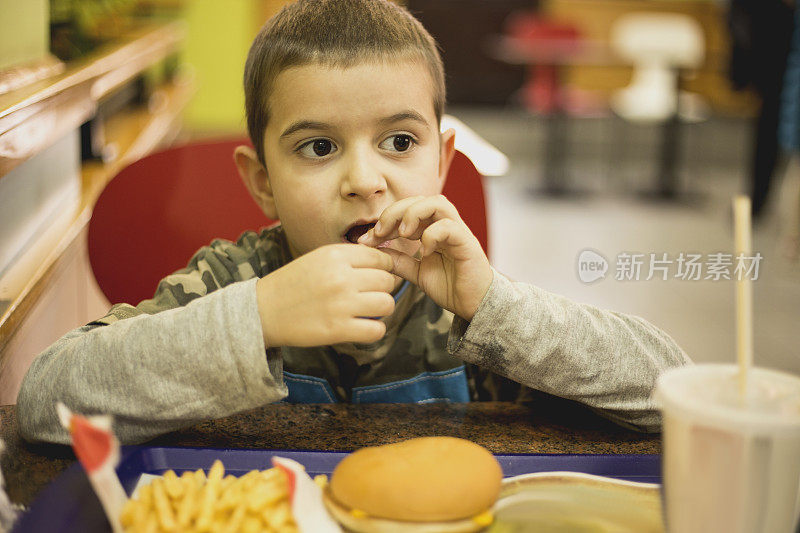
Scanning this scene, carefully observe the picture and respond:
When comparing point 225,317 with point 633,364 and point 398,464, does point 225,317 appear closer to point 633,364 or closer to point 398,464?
point 398,464

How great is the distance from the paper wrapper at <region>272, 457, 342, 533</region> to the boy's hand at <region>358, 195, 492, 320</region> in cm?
28

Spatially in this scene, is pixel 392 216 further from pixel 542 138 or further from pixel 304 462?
pixel 542 138

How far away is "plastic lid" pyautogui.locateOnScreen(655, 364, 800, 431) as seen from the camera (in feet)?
1.56

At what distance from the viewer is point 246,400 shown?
725mm

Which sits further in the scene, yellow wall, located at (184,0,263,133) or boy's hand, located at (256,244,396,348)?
yellow wall, located at (184,0,263,133)

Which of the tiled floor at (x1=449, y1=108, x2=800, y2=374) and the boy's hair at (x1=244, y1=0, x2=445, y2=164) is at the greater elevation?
the boy's hair at (x1=244, y1=0, x2=445, y2=164)

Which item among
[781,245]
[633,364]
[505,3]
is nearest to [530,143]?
[505,3]

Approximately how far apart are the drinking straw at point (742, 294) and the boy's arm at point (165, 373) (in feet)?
1.25

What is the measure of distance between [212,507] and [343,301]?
0.21 m

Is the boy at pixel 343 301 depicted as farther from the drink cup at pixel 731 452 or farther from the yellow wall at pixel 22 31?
the yellow wall at pixel 22 31

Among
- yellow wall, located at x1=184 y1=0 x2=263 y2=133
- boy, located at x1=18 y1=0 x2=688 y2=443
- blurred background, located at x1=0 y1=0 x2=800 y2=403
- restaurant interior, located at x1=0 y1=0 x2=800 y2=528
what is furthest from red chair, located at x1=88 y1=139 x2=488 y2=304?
yellow wall, located at x1=184 y1=0 x2=263 y2=133

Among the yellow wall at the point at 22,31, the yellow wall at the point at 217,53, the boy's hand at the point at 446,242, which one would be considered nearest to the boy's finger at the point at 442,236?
the boy's hand at the point at 446,242

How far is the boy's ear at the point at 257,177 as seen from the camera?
1.12 metres

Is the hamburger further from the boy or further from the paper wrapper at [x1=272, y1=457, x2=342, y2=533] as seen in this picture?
the boy
